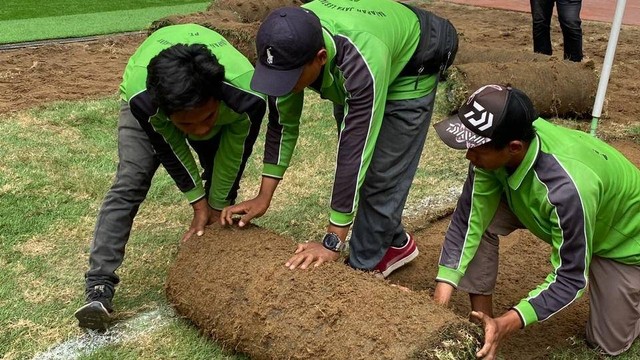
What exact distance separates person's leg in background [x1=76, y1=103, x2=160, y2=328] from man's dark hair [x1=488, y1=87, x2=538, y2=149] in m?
1.67

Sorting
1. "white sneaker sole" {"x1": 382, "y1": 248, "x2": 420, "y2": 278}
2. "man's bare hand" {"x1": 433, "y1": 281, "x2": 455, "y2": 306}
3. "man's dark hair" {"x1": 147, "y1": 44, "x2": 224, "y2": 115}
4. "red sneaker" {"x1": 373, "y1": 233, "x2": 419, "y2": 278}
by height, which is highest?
"man's dark hair" {"x1": 147, "y1": 44, "x2": 224, "y2": 115}

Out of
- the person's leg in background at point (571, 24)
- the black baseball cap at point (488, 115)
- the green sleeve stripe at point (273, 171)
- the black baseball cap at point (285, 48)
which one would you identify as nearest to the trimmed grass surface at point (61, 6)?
the person's leg in background at point (571, 24)

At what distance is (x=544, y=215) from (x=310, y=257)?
3.19 feet

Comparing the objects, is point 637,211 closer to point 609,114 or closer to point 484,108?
point 484,108

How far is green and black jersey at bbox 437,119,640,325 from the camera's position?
2.55m

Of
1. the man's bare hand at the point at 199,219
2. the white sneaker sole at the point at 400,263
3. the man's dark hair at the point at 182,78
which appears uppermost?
the man's dark hair at the point at 182,78

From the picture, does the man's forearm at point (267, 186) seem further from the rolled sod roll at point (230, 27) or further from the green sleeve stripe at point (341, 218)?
the rolled sod roll at point (230, 27)

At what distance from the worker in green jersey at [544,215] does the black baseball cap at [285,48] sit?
23.6 inches

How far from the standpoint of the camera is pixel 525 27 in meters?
12.3

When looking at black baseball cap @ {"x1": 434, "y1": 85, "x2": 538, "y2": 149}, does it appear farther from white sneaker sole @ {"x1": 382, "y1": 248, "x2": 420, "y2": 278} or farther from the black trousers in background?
the black trousers in background

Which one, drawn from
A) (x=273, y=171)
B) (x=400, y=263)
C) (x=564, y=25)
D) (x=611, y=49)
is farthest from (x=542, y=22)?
(x=273, y=171)

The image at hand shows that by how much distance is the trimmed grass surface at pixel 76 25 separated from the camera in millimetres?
10195

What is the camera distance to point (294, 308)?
275 cm

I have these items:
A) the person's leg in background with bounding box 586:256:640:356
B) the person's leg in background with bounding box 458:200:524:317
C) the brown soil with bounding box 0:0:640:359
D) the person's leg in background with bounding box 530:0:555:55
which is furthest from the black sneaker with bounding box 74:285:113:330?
the person's leg in background with bounding box 530:0:555:55
